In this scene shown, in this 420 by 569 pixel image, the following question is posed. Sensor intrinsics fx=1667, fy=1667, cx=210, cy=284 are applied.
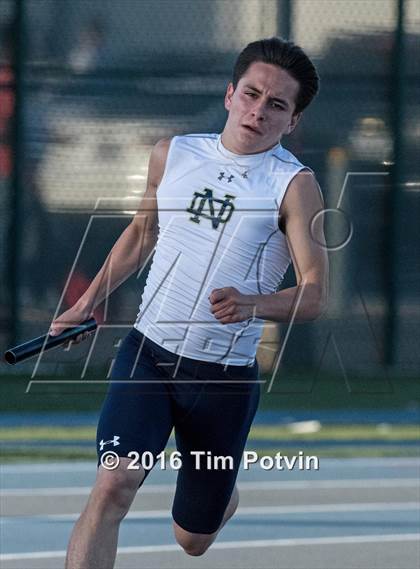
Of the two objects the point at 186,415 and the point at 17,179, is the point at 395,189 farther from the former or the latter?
the point at 186,415

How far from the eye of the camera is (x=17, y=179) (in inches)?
350

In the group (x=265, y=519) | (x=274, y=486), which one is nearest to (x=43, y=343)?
(x=265, y=519)

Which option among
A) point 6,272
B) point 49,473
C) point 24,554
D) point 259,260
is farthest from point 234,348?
point 6,272

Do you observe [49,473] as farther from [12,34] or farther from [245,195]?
[245,195]

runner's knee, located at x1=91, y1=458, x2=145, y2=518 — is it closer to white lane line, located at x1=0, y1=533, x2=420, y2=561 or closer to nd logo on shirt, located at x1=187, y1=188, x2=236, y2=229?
nd logo on shirt, located at x1=187, y1=188, x2=236, y2=229

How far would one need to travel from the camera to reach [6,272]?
29.0ft

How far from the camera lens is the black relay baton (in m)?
4.43

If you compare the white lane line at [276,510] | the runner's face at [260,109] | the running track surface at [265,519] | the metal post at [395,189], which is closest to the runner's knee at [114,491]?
the runner's face at [260,109]

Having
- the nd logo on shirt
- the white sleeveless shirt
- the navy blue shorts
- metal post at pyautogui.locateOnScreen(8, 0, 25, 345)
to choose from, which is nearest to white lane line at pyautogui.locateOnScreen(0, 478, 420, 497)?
metal post at pyautogui.locateOnScreen(8, 0, 25, 345)

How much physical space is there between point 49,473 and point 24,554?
1.79 meters

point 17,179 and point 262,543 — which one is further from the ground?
point 262,543

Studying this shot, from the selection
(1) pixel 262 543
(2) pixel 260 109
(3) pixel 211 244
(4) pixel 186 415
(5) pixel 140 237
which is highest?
(2) pixel 260 109

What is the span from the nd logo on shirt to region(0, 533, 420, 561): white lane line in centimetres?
162

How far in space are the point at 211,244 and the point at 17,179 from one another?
442 centimetres
